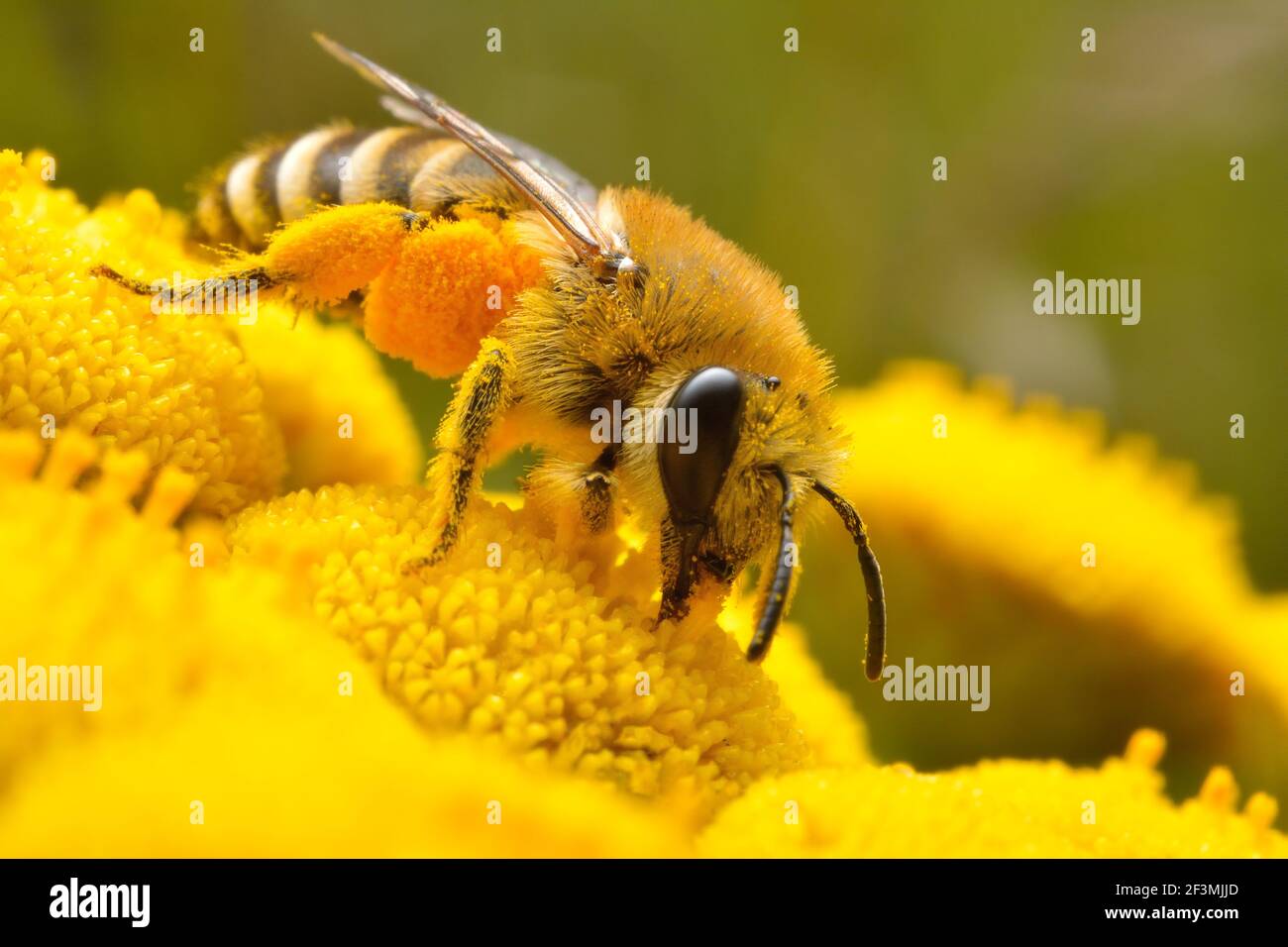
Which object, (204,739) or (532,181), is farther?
(532,181)

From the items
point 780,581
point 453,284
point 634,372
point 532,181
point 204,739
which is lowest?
point 204,739

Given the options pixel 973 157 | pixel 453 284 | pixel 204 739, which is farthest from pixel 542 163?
pixel 973 157

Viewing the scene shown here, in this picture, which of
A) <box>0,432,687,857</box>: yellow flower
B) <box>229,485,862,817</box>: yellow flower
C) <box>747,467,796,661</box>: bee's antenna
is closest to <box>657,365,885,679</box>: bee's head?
<box>747,467,796,661</box>: bee's antenna

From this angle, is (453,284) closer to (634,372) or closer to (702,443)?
(634,372)

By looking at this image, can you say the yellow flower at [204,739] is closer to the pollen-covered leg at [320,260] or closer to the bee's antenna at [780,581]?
the bee's antenna at [780,581]

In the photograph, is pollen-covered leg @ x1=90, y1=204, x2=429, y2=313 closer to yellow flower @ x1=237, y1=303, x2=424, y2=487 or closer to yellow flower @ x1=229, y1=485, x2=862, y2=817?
yellow flower @ x1=237, y1=303, x2=424, y2=487

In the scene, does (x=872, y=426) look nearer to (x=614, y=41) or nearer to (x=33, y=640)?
(x=614, y=41)
